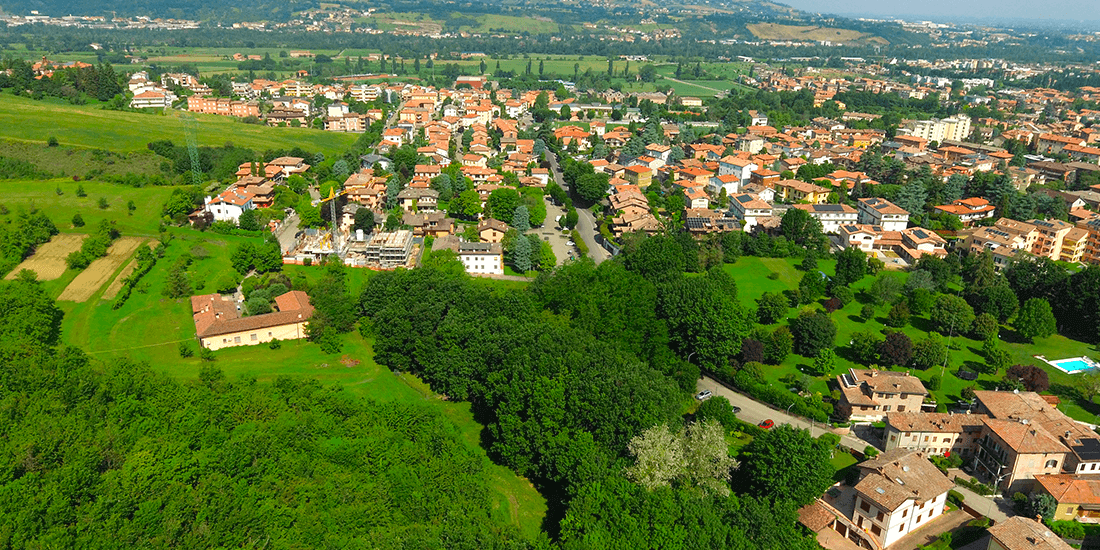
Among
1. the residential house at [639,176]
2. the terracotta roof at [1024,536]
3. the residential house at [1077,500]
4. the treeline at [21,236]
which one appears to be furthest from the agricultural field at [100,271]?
the residential house at [1077,500]

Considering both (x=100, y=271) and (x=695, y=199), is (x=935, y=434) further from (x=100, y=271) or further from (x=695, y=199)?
(x=100, y=271)

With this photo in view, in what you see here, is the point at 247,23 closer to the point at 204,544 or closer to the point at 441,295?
the point at 441,295

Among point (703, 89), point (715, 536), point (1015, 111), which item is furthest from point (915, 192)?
point (703, 89)

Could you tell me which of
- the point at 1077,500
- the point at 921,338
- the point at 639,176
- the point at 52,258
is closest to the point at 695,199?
the point at 639,176

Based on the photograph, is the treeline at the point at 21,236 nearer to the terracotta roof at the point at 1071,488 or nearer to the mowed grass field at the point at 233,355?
the mowed grass field at the point at 233,355

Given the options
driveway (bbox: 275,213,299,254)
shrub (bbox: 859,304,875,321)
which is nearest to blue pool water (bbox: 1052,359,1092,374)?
shrub (bbox: 859,304,875,321)
